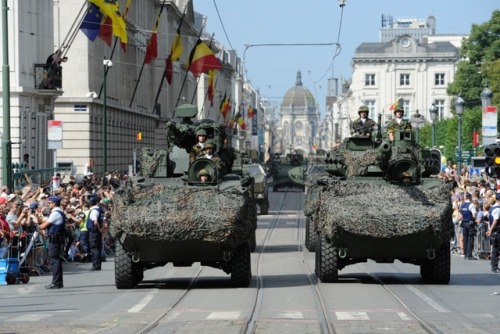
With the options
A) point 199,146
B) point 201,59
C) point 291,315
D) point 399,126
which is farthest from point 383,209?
point 201,59

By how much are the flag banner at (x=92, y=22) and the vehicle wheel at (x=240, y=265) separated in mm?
21144

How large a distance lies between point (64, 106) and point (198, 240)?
37939 mm

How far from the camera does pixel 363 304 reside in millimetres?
20234

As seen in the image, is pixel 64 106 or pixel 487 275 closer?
pixel 487 275

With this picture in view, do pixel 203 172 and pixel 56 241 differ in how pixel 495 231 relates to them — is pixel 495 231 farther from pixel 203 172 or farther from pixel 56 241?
pixel 56 241

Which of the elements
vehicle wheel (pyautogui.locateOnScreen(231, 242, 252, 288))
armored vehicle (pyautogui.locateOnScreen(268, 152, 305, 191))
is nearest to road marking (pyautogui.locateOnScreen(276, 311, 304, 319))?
vehicle wheel (pyautogui.locateOnScreen(231, 242, 252, 288))

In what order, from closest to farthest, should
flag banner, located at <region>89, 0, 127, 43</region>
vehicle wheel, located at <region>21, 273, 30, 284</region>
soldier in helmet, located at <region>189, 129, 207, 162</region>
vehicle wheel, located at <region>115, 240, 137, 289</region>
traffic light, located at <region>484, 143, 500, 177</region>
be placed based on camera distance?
1. vehicle wheel, located at <region>115, 240, 137, 289</region>
2. soldier in helmet, located at <region>189, 129, 207, 162</region>
3. vehicle wheel, located at <region>21, 273, 30, 284</region>
4. traffic light, located at <region>484, 143, 500, 177</region>
5. flag banner, located at <region>89, 0, 127, 43</region>

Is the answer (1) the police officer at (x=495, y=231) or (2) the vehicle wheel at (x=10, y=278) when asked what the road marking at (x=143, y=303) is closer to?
(2) the vehicle wheel at (x=10, y=278)

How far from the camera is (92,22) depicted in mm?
43250

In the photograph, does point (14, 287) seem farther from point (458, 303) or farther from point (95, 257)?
point (458, 303)

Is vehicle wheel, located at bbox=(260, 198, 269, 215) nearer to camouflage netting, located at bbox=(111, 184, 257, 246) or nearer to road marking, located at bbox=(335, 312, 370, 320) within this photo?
camouflage netting, located at bbox=(111, 184, 257, 246)

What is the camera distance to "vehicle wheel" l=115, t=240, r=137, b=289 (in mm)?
22906

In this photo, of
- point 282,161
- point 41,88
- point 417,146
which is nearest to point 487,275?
point 417,146

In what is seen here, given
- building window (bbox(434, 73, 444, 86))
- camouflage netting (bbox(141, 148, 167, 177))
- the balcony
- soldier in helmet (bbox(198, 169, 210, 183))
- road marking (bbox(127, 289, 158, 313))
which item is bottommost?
road marking (bbox(127, 289, 158, 313))
